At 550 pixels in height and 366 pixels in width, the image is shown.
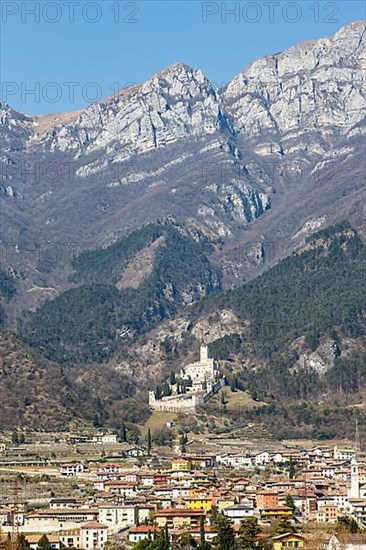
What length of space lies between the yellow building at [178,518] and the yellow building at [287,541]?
10555 mm

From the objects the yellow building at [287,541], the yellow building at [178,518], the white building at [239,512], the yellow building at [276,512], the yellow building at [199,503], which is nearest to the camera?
the yellow building at [287,541]

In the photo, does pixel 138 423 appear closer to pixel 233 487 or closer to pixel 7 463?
pixel 7 463

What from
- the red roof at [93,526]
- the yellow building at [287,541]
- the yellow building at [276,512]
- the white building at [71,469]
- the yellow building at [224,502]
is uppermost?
the white building at [71,469]

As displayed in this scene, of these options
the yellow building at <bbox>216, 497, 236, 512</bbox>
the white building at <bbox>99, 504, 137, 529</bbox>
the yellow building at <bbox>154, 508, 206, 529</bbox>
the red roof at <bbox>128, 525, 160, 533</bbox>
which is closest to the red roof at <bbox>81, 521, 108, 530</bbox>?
the red roof at <bbox>128, 525, 160, 533</bbox>

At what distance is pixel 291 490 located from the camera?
132 m

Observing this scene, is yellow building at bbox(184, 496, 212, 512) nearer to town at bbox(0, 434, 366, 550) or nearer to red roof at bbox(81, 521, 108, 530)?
town at bbox(0, 434, 366, 550)

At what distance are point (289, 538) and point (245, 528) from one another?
10.9 feet

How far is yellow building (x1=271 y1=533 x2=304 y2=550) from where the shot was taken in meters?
103

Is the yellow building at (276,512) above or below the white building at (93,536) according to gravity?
above

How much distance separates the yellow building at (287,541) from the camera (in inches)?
4037

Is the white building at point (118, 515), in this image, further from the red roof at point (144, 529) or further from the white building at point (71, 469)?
the white building at point (71, 469)

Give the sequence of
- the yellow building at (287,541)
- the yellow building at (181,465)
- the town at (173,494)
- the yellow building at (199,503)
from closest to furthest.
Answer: the yellow building at (287,541)
the town at (173,494)
the yellow building at (199,503)
the yellow building at (181,465)

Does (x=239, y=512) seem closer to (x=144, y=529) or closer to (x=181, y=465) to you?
(x=144, y=529)

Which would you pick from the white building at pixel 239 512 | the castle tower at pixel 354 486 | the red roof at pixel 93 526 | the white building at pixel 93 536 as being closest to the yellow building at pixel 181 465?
the castle tower at pixel 354 486
